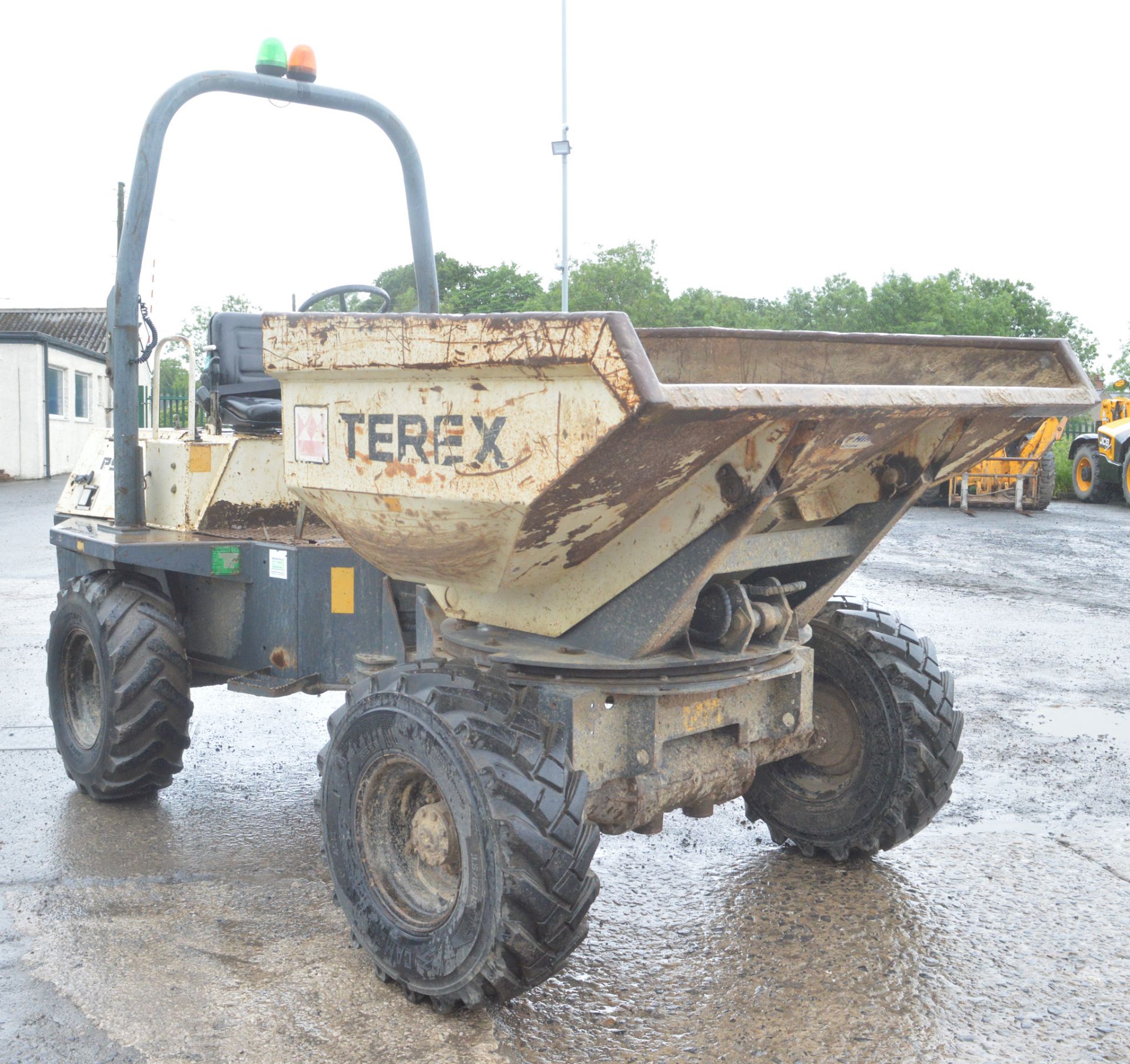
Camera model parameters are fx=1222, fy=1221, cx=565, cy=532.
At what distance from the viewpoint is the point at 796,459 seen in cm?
287

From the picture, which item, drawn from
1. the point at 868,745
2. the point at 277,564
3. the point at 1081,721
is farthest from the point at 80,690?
the point at 1081,721

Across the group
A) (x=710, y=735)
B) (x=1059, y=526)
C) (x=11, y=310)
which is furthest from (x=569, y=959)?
(x=11, y=310)

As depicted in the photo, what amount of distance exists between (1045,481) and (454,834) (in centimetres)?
1510

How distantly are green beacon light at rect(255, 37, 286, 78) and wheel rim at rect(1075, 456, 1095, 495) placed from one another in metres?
16.6

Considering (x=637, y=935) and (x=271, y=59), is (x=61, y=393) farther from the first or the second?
(x=637, y=935)

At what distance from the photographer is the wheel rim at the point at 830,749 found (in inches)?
157

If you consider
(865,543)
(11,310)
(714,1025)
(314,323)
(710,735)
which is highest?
(11,310)

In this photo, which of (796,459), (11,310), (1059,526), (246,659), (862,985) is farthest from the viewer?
(11,310)

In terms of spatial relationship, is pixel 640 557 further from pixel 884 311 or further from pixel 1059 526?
pixel 884 311

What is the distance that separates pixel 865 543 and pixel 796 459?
2.75 feet

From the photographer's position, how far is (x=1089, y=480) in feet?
61.3

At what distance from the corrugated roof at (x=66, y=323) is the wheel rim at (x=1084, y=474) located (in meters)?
25.9

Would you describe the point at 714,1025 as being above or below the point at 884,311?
below

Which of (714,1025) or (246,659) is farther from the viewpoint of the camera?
(246,659)
